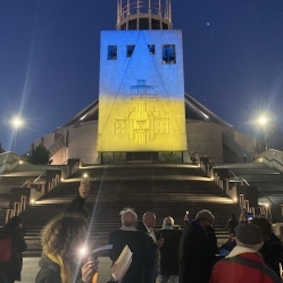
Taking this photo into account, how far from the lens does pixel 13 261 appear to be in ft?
13.5

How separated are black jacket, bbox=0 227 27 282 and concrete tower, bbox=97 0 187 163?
72.4 ft

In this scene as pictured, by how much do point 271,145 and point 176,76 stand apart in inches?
827

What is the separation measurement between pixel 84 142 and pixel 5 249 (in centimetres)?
3227

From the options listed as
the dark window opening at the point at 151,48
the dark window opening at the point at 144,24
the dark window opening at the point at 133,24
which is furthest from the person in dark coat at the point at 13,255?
the dark window opening at the point at 133,24

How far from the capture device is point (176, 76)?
92.0 ft

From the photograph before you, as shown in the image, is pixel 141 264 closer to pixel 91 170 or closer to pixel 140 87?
pixel 91 170

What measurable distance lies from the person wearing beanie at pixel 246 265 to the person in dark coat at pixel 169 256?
2.51 metres

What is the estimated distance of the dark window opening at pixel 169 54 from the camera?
92.7 ft

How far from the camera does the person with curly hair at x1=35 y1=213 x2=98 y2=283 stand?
6.04 feet

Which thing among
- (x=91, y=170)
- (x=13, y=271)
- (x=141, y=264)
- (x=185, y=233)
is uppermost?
(x=91, y=170)

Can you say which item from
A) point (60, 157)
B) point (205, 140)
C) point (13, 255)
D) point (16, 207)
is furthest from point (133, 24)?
point (13, 255)

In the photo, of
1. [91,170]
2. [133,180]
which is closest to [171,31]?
[91,170]

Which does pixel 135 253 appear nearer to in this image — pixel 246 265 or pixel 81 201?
pixel 81 201

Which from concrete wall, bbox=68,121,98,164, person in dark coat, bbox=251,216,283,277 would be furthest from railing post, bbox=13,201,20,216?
concrete wall, bbox=68,121,98,164
